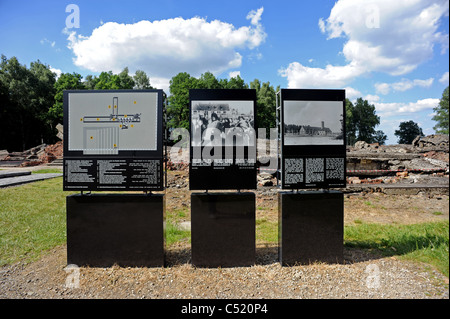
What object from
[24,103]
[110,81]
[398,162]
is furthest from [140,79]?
[398,162]

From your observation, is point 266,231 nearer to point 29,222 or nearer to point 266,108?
point 29,222

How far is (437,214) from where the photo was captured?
1036 centimetres

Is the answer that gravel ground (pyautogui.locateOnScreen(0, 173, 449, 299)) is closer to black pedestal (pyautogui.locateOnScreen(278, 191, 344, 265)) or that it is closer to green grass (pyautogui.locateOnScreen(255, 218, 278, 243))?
black pedestal (pyautogui.locateOnScreen(278, 191, 344, 265))

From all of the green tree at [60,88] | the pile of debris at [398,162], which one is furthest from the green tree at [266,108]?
the green tree at [60,88]

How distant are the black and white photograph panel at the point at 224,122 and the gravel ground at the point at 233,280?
2573 mm

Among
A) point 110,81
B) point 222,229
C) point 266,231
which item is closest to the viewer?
point 222,229

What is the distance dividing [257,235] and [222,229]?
2.47 m

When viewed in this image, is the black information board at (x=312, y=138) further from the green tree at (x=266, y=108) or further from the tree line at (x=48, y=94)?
the green tree at (x=266, y=108)

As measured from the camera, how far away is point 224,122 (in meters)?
5.39

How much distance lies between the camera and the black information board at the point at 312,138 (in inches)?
216

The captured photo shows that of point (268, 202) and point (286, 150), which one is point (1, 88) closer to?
point (268, 202)

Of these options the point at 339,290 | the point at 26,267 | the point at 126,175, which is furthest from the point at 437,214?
the point at 26,267

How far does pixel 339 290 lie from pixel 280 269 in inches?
45.0

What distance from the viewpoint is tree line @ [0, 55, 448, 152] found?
46156mm
